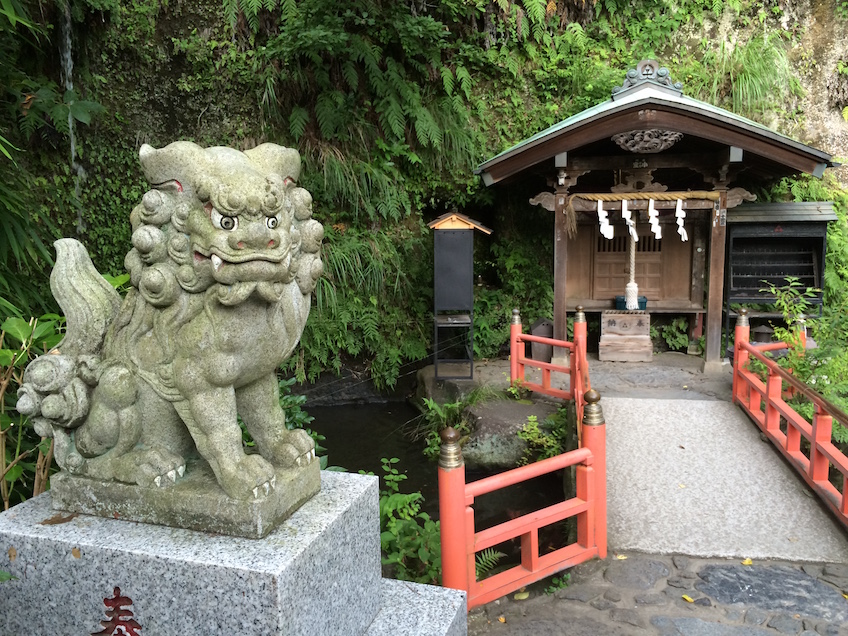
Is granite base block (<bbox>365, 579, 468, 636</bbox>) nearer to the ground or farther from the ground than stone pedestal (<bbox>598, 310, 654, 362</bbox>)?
nearer to the ground

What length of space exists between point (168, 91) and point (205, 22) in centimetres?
124

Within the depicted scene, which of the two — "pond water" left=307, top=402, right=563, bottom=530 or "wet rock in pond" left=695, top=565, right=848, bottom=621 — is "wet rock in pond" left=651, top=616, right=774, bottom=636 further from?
"pond water" left=307, top=402, right=563, bottom=530

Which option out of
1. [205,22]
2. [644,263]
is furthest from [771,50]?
[205,22]

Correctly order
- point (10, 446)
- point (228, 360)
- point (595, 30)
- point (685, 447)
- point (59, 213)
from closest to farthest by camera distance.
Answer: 1. point (228, 360)
2. point (10, 446)
3. point (685, 447)
4. point (59, 213)
5. point (595, 30)

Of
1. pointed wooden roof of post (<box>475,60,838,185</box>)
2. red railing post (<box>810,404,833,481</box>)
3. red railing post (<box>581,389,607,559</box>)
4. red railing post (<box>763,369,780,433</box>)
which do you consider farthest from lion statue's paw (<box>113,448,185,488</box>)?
pointed wooden roof of post (<box>475,60,838,185</box>)

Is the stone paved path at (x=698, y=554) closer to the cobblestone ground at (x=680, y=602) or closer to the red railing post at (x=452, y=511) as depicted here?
the cobblestone ground at (x=680, y=602)

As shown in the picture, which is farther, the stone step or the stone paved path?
the stone step

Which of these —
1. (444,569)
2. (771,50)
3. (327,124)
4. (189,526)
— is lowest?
(444,569)

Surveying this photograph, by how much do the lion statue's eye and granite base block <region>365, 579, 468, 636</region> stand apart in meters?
1.78

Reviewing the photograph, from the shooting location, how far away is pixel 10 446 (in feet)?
11.6

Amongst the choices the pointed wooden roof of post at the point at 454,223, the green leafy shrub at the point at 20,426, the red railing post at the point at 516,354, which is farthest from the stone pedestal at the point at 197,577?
the pointed wooden roof of post at the point at 454,223

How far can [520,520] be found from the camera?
3922 millimetres

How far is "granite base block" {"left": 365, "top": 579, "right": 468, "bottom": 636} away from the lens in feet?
8.75

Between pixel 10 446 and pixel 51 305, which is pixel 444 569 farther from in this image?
pixel 51 305
